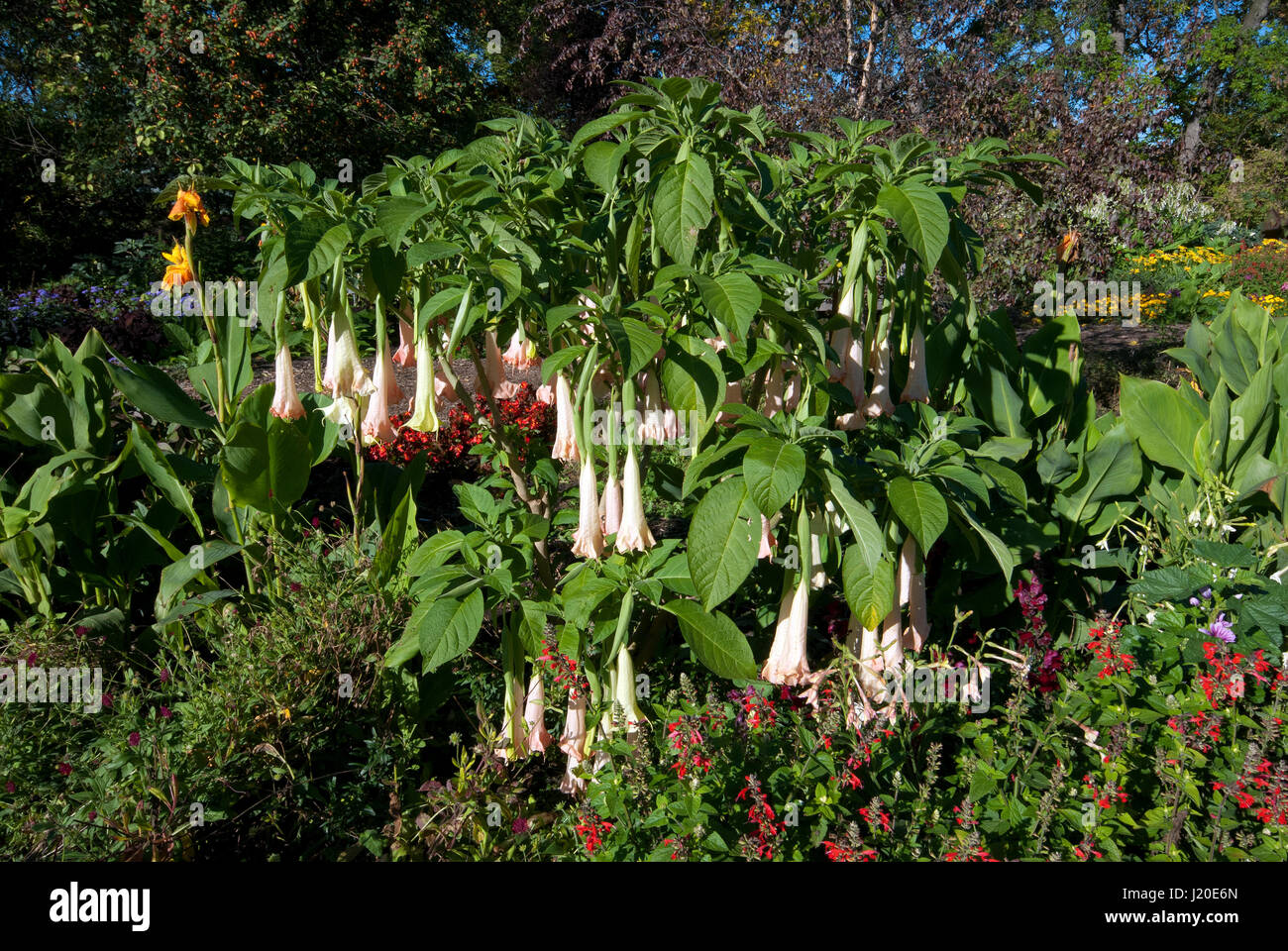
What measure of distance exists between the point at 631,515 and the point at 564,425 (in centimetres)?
34

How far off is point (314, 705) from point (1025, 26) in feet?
23.4

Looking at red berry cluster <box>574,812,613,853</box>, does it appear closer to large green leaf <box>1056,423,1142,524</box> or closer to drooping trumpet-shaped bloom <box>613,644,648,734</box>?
drooping trumpet-shaped bloom <box>613,644,648,734</box>

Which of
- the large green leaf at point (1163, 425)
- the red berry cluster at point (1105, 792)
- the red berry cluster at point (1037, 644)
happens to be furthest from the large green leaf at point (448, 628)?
the large green leaf at point (1163, 425)

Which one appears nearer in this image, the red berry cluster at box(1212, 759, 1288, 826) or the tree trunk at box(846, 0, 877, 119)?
the red berry cluster at box(1212, 759, 1288, 826)

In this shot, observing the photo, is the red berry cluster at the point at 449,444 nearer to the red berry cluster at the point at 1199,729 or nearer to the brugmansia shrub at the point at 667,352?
the brugmansia shrub at the point at 667,352

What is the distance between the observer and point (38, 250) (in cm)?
1002

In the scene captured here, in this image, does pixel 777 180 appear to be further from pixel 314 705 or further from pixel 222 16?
pixel 222 16

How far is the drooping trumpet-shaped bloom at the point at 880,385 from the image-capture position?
193 centimetres

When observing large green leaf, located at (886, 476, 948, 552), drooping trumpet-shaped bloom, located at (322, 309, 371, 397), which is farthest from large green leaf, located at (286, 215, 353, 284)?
large green leaf, located at (886, 476, 948, 552)

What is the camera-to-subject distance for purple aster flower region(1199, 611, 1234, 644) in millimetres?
1950

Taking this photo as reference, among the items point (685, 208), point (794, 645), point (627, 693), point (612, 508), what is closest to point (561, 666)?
point (627, 693)

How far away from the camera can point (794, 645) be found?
1.70 metres

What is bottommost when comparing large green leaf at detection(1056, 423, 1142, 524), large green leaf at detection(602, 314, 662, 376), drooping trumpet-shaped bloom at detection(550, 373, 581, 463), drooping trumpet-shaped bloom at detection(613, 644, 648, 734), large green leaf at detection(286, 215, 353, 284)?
drooping trumpet-shaped bloom at detection(613, 644, 648, 734)

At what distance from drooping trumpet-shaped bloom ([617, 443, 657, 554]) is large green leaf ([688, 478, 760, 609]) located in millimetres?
143
